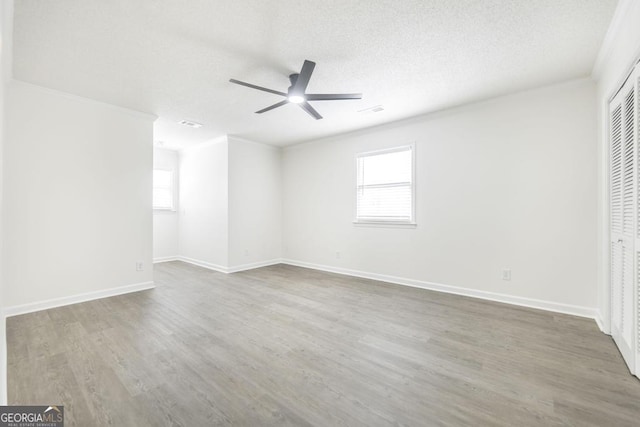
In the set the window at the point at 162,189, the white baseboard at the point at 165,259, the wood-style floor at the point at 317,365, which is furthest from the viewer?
the window at the point at 162,189

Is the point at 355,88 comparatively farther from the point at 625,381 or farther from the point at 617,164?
the point at 625,381

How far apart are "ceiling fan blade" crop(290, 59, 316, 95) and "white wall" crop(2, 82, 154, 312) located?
2762 millimetres

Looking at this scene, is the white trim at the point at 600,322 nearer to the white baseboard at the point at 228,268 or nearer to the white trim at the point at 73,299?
the white baseboard at the point at 228,268

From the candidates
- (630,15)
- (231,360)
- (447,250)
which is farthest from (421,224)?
(231,360)

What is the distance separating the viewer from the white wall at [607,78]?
1929mm

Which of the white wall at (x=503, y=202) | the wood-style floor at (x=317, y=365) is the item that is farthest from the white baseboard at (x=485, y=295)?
the wood-style floor at (x=317, y=365)

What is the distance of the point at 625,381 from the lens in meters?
1.88

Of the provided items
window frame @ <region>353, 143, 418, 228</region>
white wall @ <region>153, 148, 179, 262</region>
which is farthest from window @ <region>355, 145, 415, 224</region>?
white wall @ <region>153, 148, 179, 262</region>

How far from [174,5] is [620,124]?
369cm

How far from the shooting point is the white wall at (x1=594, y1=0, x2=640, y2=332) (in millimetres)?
1929

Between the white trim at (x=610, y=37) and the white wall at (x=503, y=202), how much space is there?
0.96 feet

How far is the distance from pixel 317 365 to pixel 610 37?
11.9 ft

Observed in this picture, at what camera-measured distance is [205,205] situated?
5.80 metres

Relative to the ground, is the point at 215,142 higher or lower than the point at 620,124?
higher
